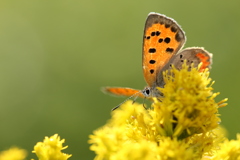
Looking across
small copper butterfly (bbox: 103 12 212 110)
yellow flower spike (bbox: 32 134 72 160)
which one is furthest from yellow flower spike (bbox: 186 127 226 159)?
small copper butterfly (bbox: 103 12 212 110)

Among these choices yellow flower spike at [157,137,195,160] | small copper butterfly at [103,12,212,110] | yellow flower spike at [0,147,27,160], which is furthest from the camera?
small copper butterfly at [103,12,212,110]

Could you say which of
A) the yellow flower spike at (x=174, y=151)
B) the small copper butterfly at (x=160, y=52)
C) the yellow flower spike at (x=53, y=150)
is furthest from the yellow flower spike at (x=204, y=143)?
the small copper butterfly at (x=160, y=52)

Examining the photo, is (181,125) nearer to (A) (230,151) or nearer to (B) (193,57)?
(A) (230,151)

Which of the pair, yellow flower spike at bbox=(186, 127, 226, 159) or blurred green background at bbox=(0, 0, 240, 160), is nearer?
yellow flower spike at bbox=(186, 127, 226, 159)

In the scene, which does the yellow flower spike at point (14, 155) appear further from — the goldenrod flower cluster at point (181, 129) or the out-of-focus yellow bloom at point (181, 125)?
the out-of-focus yellow bloom at point (181, 125)

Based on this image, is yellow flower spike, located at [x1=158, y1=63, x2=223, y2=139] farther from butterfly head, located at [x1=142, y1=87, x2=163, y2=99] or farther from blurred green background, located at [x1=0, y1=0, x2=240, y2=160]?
blurred green background, located at [x1=0, y1=0, x2=240, y2=160]

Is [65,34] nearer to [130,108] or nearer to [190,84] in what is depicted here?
[130,108]

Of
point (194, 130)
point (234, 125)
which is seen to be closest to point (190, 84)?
point (194, 130)

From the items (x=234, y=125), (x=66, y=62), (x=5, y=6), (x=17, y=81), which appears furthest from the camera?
(x=5, y=6)
